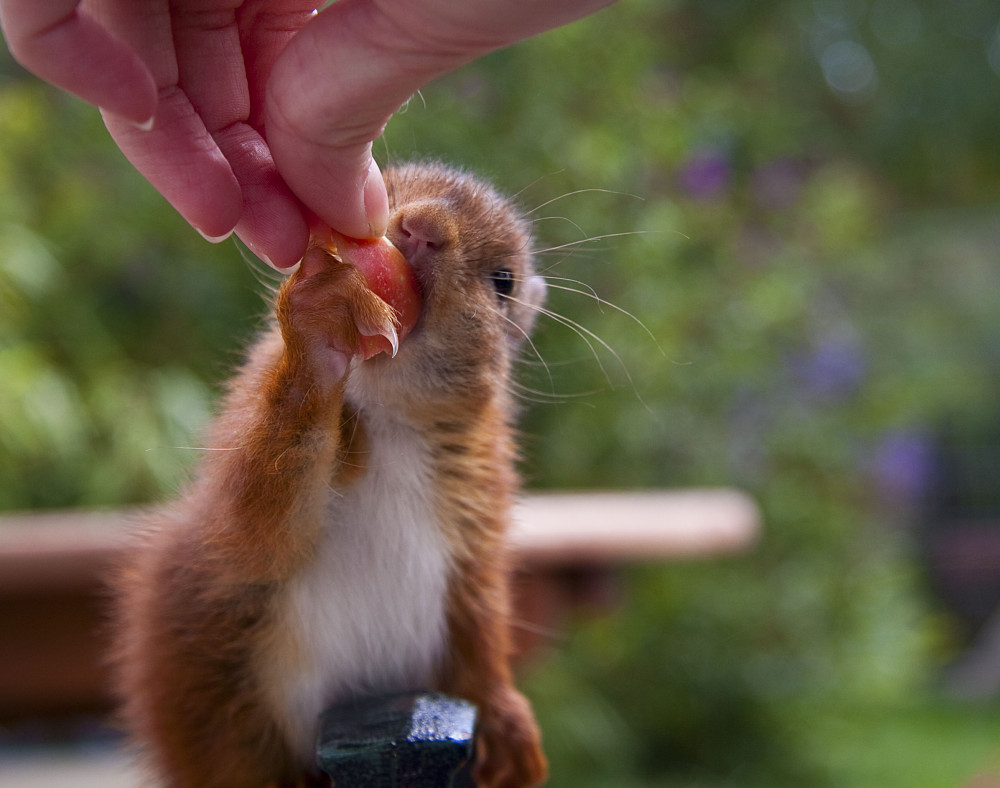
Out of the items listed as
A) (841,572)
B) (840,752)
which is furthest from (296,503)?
(840,752)

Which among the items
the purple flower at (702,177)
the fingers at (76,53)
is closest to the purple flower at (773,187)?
the purple flower at (702,177)

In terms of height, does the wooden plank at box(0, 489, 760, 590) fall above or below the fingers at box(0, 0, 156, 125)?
below

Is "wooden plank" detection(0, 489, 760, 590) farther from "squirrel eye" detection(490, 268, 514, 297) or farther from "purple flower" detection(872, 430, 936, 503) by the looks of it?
"purple flower" detection(872, 430, 936, 503)

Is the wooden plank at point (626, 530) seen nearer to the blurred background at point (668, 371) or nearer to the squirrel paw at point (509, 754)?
the blurred background at point (668, 371)

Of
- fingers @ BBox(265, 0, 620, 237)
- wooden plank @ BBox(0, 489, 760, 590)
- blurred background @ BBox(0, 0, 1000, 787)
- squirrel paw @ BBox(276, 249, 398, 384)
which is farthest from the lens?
blurred background @ BBox(0, 0, 1000, 787)

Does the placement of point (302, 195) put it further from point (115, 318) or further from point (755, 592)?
point (755, 592)

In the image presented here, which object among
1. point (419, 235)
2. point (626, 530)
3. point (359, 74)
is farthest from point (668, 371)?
point (359, 74)

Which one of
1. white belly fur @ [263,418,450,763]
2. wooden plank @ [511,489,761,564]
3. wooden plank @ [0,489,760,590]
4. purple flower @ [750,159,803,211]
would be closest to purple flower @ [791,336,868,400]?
purple flower @ [750,159,803,211]
